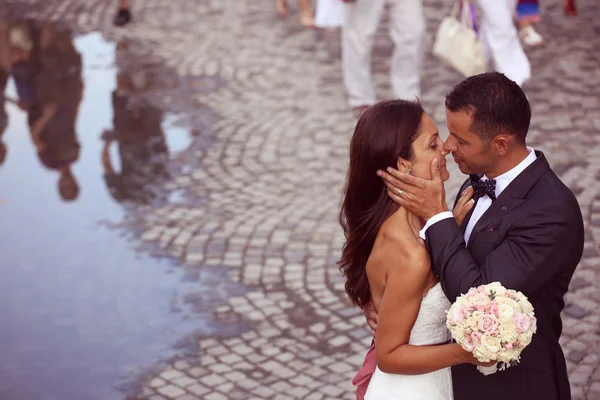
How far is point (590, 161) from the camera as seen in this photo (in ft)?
28.7

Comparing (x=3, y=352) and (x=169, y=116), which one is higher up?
(x=169, y=116)

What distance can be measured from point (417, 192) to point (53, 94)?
28.3ft

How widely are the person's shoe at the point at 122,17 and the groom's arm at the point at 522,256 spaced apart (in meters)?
11.0

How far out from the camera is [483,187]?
4055 millimetres

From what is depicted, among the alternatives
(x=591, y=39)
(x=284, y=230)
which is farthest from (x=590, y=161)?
(x=591, y=39)

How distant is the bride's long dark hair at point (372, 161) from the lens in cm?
387

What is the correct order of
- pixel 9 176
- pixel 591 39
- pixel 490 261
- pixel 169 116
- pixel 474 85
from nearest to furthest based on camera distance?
pixel 490 261 → pixel 474 85 → pixel 9 176 → pixel 169 116 → pixel 591 39

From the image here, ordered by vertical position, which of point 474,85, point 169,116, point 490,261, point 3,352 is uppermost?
point 474,85

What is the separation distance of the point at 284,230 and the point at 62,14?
26.2 ft

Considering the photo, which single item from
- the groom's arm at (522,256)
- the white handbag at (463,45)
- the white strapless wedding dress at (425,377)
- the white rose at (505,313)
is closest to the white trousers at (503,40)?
the white handbag at (463,45)

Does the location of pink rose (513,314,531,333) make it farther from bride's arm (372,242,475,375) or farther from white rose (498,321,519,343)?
bride's arm (372,242,475,375)

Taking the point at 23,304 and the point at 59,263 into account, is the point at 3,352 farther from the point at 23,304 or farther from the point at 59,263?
the point at 59,263

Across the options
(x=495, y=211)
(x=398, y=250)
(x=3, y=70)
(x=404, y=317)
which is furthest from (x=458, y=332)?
(x=3, y=70)

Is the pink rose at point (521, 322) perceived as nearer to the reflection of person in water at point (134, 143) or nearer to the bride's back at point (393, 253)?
the bride's back at point (393, 253)
